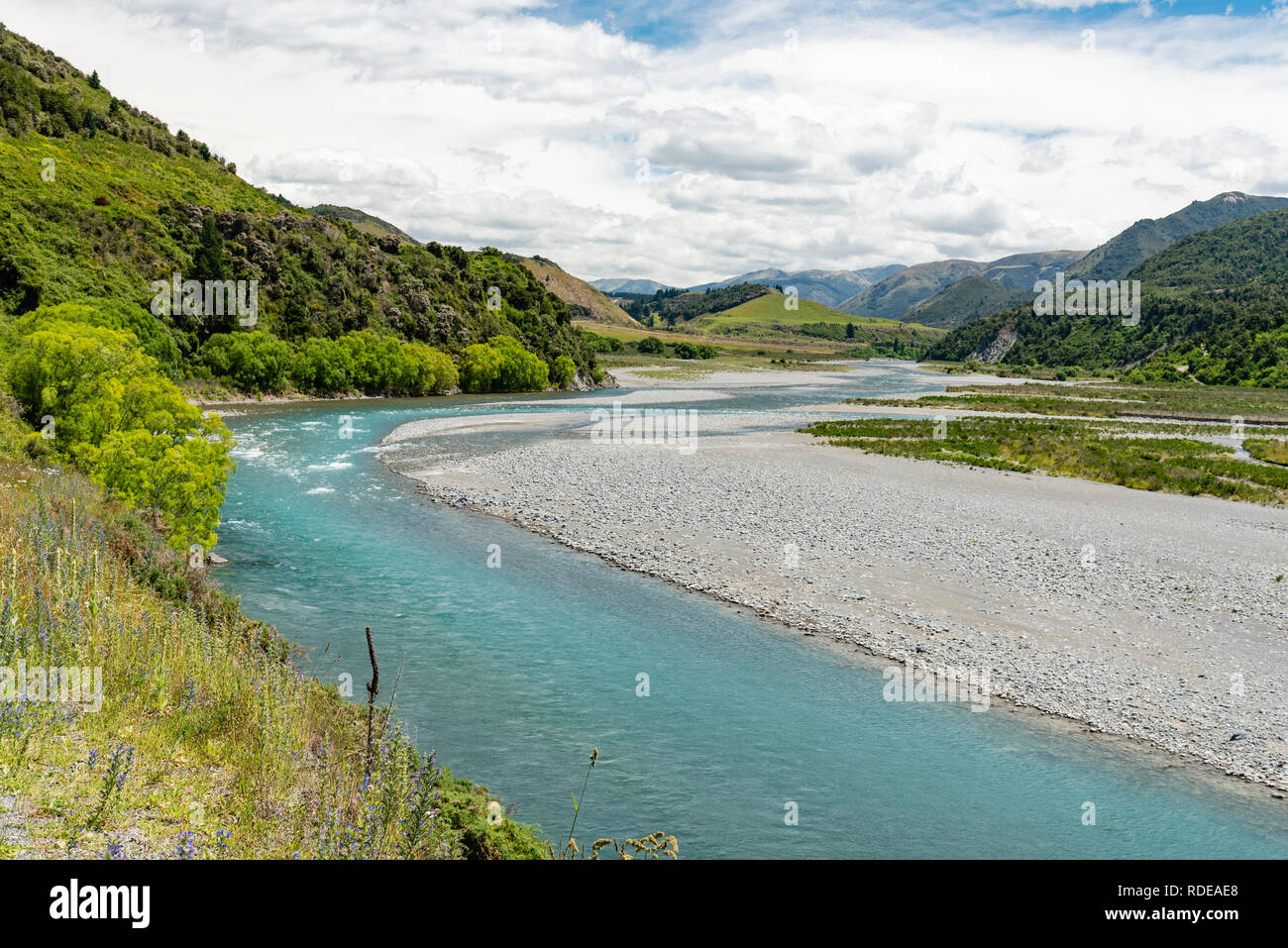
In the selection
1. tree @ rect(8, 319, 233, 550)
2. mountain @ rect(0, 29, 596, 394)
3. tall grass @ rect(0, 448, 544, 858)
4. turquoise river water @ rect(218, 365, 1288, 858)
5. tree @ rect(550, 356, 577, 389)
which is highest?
mountain @ rect(0, 29, 596, 394)

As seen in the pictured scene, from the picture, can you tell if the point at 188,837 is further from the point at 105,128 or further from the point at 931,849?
the point at 105,128

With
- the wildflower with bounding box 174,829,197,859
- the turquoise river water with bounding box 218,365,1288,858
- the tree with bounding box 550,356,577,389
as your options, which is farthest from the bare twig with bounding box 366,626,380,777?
the tree with bounding box 550,356,577,389

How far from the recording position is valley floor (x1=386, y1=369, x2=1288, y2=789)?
16578 mm

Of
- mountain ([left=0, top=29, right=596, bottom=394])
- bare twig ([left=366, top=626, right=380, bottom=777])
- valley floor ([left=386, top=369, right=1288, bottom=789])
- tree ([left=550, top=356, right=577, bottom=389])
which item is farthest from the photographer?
tree ([left=550, top=356, right=577, bottom=389])

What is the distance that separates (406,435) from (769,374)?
13257cm

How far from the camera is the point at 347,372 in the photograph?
9475 centimetres

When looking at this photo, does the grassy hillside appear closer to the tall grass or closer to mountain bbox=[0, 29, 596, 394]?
the tall grass

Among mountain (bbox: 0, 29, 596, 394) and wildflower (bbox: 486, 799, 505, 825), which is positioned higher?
mountain (bbox: 0, 29, 596, 394)

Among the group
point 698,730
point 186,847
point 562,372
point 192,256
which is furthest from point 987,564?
point 562,372

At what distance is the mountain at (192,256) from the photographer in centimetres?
8112

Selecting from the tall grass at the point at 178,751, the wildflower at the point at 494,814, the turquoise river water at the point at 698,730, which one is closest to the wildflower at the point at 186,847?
the tall grass at the point at 178,751

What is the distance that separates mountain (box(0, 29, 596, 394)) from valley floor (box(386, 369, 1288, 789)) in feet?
177

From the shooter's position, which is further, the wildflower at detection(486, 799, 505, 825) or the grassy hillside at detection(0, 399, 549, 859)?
the wildflower at detection(486, 799, 505, 825)
